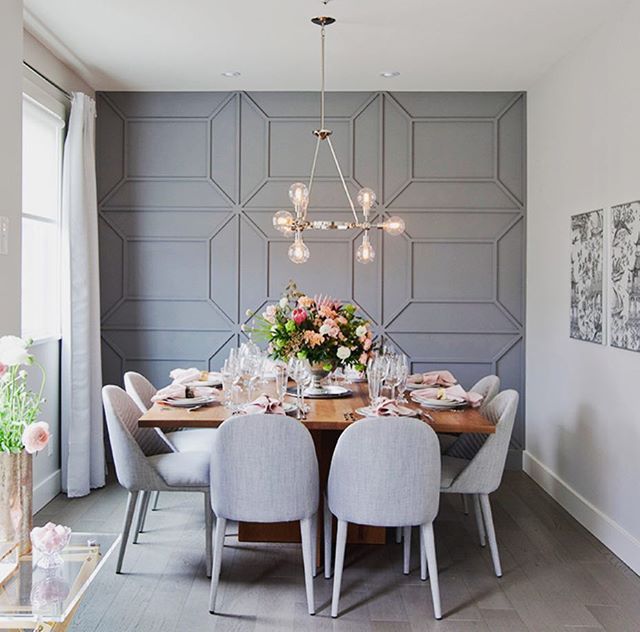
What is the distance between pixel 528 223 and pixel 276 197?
6.16 ft

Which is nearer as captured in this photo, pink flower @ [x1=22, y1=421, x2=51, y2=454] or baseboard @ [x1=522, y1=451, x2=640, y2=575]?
pink flower @ [x1=22, y1=421, x2=51, y2=454]

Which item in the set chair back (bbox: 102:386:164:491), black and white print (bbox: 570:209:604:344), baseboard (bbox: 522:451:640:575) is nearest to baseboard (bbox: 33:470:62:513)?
chair back (bbox: 102:386:164:491)

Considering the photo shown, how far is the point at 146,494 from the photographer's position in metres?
3.91

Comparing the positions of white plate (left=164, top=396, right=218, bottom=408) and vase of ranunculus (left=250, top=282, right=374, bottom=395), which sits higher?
vase of ranunculus (left=250, top=282, right=374, bottom=395)

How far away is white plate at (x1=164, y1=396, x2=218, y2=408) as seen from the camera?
3.48 meters

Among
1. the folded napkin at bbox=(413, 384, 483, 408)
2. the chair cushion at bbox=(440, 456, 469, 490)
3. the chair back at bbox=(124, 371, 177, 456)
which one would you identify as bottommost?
the chair cushion at bbox=(440, 456, 469, 490)

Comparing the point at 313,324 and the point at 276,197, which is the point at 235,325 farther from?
the point at 313,324

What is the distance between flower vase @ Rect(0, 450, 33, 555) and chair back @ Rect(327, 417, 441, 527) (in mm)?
1284

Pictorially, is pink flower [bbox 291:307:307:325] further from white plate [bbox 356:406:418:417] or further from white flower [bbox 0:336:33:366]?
white flower [bbox 0:336:33:366]

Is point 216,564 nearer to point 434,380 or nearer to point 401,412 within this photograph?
point 401,412

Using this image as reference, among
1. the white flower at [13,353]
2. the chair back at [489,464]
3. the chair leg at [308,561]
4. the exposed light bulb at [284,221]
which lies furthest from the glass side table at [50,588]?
the exposed light bulb at [284,221]

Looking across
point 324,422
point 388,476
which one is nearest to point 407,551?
point 388,476

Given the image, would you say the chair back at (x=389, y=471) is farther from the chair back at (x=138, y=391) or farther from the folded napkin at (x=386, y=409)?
the chair back at (x=138, y=391)

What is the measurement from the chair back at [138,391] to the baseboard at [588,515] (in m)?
2.55
